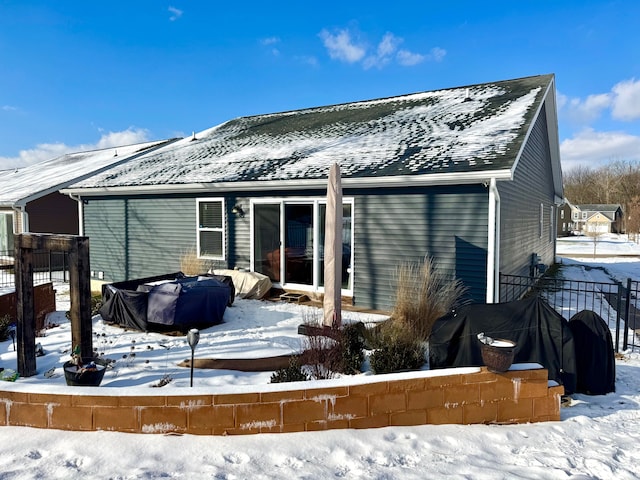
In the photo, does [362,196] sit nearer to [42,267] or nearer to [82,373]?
[82,373]

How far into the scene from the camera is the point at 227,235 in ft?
32.0

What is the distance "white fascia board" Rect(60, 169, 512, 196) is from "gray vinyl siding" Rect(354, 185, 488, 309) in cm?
28

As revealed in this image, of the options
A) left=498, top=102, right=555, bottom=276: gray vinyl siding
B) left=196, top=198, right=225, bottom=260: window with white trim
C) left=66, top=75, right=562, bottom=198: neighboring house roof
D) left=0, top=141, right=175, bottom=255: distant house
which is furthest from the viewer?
left=0, top=141, right=175, bottom=255: distant house

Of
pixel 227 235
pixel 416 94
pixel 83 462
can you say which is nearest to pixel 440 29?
pixel 416 94

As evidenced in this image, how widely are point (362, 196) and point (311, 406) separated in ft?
17.1

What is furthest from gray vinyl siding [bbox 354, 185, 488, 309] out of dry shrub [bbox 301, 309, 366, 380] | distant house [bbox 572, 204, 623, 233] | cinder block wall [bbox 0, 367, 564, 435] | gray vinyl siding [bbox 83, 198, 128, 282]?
distant house [bbox 572, 204, 623, 233]

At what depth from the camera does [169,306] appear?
6.33 m

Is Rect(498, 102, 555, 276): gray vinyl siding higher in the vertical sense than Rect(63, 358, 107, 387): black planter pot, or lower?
higher

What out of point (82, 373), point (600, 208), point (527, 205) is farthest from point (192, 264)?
point (600, 208)

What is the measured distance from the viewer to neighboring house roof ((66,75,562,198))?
7.39m

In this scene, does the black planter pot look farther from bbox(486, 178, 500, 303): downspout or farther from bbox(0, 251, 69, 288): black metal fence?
bbox(0, 251, 69, 288): black metal fence

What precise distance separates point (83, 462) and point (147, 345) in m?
2.96

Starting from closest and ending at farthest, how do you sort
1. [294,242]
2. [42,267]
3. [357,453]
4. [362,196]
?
1. [357,453]
2. [362,196]
3. [294,242]
4. [42,267]

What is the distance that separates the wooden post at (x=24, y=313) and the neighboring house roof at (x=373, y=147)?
15.5ft
